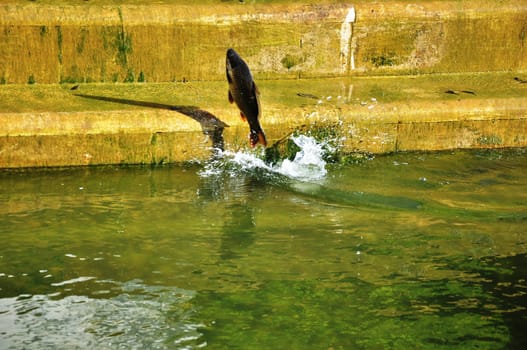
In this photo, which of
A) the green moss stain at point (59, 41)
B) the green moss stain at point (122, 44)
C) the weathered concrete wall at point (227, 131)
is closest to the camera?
the weathered concrete wall at point (227, 131)

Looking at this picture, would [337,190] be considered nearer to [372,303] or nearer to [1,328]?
[372,303]

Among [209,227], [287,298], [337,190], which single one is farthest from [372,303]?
[337,190]

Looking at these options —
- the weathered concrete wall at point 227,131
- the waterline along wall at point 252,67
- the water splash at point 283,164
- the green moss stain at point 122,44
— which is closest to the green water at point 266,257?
the water splash at point 283,164

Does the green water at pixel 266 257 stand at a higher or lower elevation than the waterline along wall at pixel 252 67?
lower

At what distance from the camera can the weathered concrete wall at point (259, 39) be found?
719 cm

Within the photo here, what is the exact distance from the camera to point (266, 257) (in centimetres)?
496

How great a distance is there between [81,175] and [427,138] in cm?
288

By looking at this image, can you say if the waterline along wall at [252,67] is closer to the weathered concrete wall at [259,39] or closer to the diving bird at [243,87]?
the weathered concrete wall at [259,39]

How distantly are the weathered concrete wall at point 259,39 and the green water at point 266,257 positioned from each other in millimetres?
1211

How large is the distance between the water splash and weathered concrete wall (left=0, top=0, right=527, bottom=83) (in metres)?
1.10

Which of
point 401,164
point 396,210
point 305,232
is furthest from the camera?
point 401,164

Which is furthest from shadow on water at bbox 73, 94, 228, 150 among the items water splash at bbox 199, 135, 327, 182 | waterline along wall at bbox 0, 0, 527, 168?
water splash at bbox 199, 135, 327, 182

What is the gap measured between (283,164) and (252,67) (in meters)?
1.30

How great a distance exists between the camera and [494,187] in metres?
6.35
